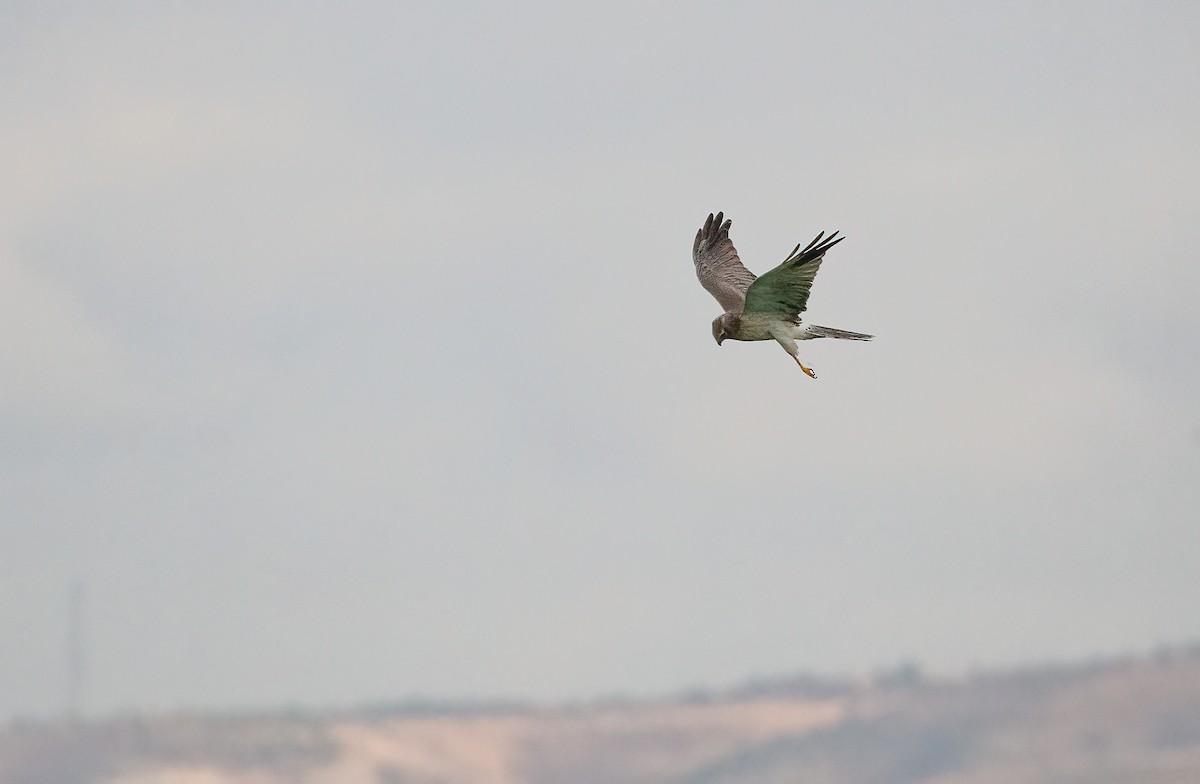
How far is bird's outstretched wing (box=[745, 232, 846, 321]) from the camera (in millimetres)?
30013

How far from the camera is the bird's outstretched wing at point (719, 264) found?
3503 cm

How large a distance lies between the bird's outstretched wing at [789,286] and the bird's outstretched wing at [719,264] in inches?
107

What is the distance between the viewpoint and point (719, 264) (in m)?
36.8

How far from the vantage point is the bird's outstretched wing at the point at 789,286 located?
30013mm

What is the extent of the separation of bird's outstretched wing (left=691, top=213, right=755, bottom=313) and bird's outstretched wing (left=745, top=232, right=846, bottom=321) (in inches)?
107

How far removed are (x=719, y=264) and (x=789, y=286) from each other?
6.11 metres

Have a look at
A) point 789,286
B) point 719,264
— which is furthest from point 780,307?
point 719,264

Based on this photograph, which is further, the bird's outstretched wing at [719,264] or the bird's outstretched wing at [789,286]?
the bird's outstretched wing at [719,264]

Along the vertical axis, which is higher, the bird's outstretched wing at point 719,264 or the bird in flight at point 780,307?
the bird's outstretched wing at point 719,264

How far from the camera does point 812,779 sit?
15300 cm

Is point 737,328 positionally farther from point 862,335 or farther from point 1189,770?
point 1189,770

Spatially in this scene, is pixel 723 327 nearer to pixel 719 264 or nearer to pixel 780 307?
pixel 780 307

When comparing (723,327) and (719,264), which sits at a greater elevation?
(719,264)

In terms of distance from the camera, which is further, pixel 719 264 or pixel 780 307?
pixel 719 264
